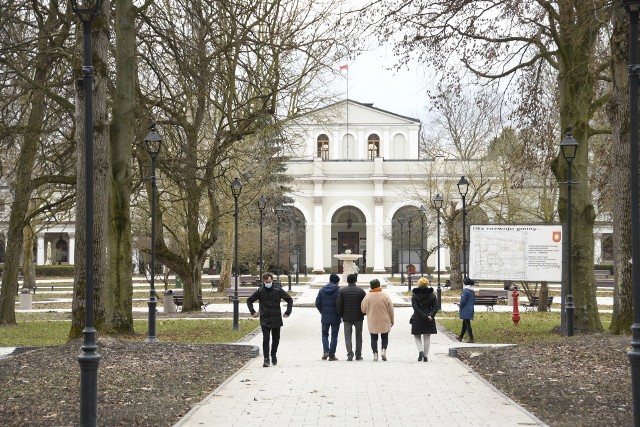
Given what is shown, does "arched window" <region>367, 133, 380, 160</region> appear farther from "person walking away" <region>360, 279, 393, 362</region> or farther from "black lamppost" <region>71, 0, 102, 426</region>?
"black lamppost" <region>71, 0, 102, 426</region>

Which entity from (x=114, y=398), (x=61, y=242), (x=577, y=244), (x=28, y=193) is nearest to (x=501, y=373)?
(x=114, y=398)

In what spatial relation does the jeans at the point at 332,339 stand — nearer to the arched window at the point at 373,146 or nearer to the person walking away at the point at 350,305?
the person walking away at the point at 350,305

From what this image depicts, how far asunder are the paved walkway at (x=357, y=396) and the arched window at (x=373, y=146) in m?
70.9

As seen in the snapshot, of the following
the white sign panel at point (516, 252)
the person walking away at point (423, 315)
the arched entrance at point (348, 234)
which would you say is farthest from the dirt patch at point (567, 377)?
the arched entrance at point (348, 234)

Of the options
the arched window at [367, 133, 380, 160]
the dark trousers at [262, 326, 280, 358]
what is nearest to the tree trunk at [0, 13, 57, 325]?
the dark trousers at [262, 326, 280, 358]

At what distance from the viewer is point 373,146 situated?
88.1 m

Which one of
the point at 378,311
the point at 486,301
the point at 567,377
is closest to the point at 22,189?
the point at 378,311

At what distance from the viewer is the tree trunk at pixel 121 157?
2006 cm

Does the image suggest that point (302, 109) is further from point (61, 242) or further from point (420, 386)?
point (61, 242)

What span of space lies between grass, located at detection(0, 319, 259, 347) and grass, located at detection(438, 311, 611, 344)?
5509 mm

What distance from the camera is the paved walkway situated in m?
9.73

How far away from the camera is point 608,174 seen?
91.6ft

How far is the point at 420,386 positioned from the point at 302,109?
19.2m

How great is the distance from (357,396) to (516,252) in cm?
1067
